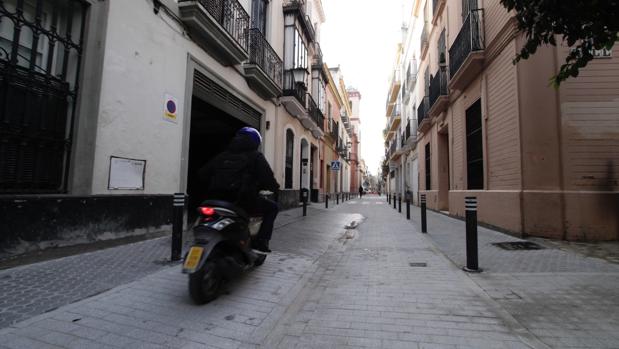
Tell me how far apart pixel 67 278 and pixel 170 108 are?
398cm

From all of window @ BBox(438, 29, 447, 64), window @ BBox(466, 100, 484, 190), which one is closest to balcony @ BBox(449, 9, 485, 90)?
window @ BBox(466, 100, 484, 190)

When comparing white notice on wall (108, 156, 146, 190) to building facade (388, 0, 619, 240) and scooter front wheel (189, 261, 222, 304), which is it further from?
building facade (388, 0, 619, 240)

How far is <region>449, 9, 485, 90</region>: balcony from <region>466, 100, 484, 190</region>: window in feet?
3.08

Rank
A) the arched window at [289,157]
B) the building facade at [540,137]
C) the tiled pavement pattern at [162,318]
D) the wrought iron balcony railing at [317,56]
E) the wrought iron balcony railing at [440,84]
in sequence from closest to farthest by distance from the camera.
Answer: the tiled pavement pattern at [162,318] < the building facade at [540,137] < the wrought iron balcony railing at [440,84] < the arched window at [289,157] < the wrought iron balcony railing at [317,56]

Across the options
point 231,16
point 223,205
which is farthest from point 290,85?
point 223,205

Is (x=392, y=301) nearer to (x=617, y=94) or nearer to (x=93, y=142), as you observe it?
(x=93, y=142)

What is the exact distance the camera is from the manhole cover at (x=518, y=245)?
570cm

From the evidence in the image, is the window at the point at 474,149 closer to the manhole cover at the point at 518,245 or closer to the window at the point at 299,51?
the manhole cover at the point at 518,245

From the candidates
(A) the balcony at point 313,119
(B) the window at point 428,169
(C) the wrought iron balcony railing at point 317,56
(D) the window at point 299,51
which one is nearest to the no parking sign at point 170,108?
(D) the window at point 299,51

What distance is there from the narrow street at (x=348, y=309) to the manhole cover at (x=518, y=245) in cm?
75

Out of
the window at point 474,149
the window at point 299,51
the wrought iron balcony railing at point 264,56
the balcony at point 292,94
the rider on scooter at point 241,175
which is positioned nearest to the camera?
the rider on scooter at point 241,175

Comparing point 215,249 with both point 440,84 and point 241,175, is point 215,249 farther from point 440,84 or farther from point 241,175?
point 440,84

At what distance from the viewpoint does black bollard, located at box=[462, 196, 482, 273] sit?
439 centimetres

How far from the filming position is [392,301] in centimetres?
333
